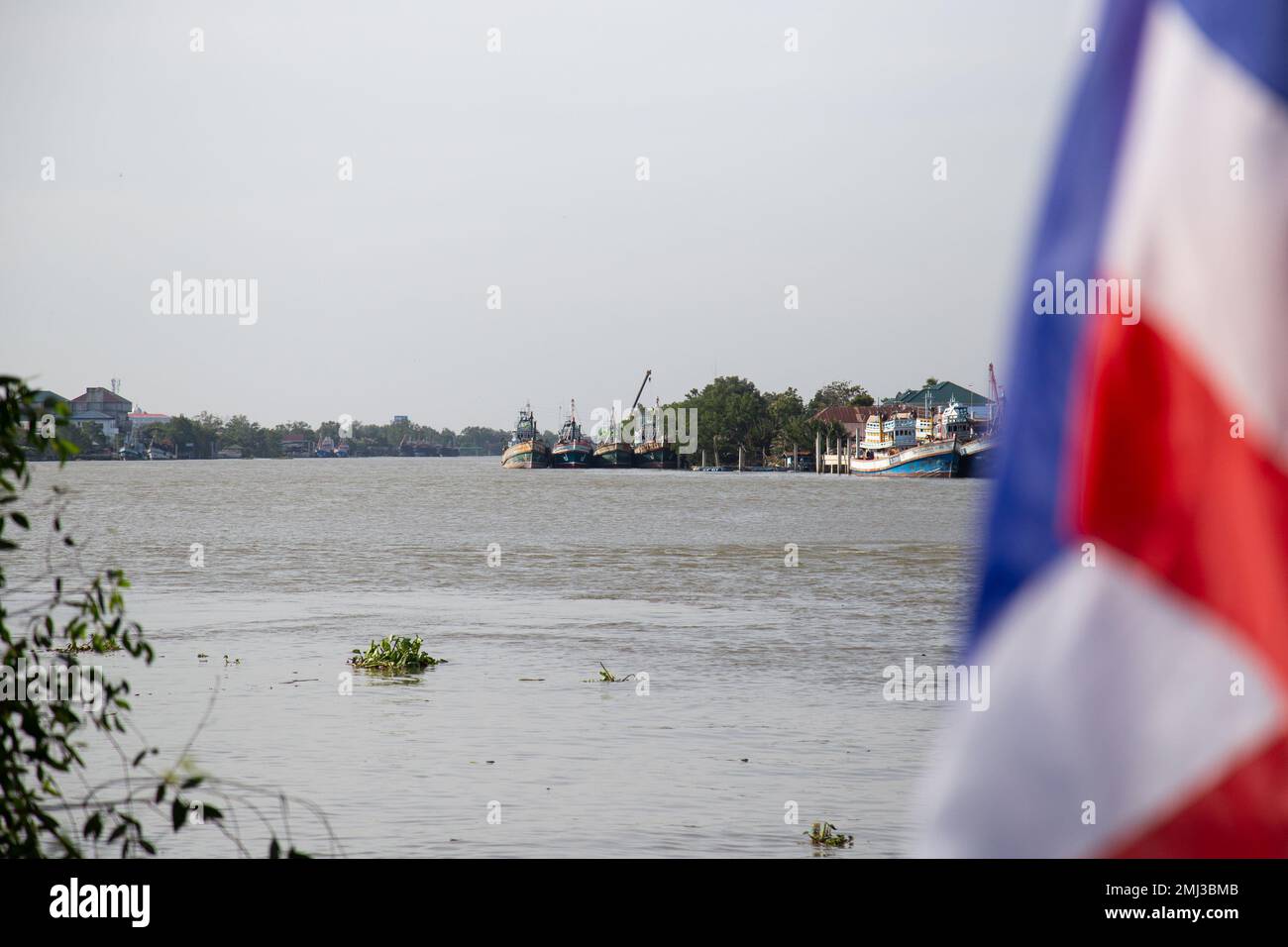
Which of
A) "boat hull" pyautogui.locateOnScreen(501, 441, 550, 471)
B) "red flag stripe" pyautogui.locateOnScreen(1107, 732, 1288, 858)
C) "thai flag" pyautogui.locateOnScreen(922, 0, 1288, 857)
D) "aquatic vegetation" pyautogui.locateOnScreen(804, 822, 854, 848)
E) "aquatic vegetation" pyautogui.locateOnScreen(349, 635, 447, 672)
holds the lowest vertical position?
"aquatic vegetation" pyautogui.locateOnScreen(804, 822, 854, 848)

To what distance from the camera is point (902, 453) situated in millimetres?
141750

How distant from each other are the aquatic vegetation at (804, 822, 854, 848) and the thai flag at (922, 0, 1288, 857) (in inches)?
377

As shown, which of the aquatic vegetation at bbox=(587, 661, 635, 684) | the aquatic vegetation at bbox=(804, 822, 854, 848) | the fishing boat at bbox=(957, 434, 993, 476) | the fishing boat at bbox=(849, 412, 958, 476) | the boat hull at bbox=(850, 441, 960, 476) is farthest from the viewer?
the fishing boat at bbox=(849, 412, 958, 476)

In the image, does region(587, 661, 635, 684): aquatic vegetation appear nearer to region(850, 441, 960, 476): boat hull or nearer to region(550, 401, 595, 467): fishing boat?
region(850, 441, 960, 476): boat hull

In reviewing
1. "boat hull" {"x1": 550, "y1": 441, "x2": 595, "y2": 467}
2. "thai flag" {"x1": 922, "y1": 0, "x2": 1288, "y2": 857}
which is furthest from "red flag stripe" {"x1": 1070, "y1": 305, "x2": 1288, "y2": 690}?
"boat hull" {"x1": 550, "y1": 441, "x2": 595, "y2": 467}

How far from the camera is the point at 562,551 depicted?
47.2m

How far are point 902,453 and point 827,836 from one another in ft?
436

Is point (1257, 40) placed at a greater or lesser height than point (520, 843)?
greater

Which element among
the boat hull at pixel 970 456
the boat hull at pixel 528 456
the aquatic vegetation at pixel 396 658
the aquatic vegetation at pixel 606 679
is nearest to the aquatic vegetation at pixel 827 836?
the aquatic vegetation at pixel 606 679

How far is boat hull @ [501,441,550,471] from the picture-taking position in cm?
18425

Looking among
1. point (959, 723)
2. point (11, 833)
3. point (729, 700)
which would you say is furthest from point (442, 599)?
point (959, 723)

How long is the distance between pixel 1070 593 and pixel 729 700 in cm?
1634

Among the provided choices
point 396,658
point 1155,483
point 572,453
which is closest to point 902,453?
point 572,453
